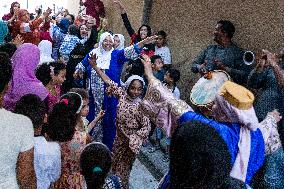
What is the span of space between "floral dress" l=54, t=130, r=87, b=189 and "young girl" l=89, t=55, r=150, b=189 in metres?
1.24

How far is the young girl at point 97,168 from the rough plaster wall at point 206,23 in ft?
10.1

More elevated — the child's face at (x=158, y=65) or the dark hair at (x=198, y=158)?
the dark hair at (x=198, y=158)

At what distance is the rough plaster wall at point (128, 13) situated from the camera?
9260 millimetres

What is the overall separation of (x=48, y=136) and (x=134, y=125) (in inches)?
56.5

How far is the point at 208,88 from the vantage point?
4.85 m

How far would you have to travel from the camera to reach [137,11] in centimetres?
935

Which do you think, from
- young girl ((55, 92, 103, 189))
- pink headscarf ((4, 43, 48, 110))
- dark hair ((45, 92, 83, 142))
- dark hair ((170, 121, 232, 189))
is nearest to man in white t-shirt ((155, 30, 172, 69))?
pink headscarf ((4, 43, 48, 110))

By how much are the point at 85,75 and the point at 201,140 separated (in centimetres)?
437

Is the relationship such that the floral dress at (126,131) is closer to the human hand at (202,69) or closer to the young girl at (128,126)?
the young girl at (128,126)

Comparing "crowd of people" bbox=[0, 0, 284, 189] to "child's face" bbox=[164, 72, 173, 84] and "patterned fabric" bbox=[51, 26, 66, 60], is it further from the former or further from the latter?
"patterned fabric" bbox=[51, 26, 66, 60]

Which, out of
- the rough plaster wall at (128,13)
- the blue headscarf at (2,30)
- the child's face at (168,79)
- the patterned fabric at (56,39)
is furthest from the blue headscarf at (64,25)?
the child's face at (168,79)

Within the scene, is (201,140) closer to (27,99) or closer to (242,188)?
(242,188)

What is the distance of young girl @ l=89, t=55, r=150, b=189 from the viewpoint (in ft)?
15.3

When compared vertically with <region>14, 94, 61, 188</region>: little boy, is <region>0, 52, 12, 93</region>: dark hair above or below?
above
